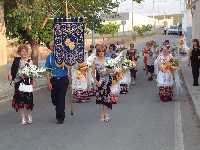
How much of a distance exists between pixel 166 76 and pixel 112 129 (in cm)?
575

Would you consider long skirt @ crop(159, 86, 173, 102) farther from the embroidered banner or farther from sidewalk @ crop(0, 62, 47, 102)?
sidewalk @ crop(0, 62, 47, 102)

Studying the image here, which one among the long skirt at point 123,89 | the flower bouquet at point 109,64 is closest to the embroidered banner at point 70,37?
the flower bouquet at point 109,64

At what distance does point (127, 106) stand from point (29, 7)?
36.0 feet

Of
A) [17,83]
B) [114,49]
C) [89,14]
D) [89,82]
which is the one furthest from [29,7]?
[17,83]

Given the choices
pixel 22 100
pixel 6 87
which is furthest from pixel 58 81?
pixel 6 87

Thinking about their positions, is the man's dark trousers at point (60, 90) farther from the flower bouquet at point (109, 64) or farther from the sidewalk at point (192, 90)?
the sidewalk at point (192, 90)

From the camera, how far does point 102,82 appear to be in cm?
1395

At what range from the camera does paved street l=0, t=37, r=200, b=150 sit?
10953 mm

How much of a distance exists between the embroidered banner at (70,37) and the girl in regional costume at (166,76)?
340 cm

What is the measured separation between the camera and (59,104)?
1364 cm

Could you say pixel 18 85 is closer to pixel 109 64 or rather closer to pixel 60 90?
pixel 60 90

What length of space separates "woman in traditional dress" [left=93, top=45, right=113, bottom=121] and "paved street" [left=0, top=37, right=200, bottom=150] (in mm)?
382

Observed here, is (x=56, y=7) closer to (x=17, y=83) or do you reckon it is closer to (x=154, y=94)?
(x=154, y=94)

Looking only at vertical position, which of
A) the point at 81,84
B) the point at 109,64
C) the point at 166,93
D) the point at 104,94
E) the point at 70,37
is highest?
the point at 70,37
